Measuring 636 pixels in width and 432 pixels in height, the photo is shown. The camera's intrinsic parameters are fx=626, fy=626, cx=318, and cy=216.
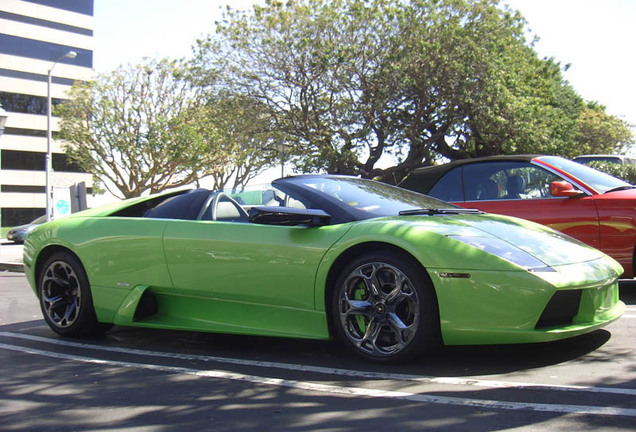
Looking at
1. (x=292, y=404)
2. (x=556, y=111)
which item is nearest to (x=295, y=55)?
(x=556, y=111)

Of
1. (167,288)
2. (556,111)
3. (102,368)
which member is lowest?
(102,368)

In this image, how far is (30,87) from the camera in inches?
2041

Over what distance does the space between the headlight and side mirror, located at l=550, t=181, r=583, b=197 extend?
2.86 meters

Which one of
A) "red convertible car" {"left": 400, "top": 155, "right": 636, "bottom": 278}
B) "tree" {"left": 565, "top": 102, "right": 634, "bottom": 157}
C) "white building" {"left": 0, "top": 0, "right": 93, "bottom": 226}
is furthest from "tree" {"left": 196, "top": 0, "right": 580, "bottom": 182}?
"white building" {"left": 0, "top": 0, "right": 93, "bottom": 226}

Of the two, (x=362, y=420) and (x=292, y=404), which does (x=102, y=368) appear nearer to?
(x=292, y=404)

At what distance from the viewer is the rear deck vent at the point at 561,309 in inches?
135

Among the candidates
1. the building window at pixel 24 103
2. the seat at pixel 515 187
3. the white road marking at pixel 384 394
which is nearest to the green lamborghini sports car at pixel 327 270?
the white road marking at pixel 384 394

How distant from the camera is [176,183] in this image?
41.8 m

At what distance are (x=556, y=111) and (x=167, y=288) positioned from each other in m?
27.8

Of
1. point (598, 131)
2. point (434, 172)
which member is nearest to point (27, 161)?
point (598, 131)

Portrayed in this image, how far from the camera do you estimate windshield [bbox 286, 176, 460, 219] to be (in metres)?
4.27

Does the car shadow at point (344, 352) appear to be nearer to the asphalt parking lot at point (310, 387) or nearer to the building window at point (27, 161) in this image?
the asphalt parking lot at point (310, 387)

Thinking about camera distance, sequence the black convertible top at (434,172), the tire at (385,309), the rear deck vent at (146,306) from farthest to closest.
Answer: the black convertible top at (434,172)
the rear deck vent at (146,306)
the tire at (385,309)

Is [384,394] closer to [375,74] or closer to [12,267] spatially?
[12,267]
